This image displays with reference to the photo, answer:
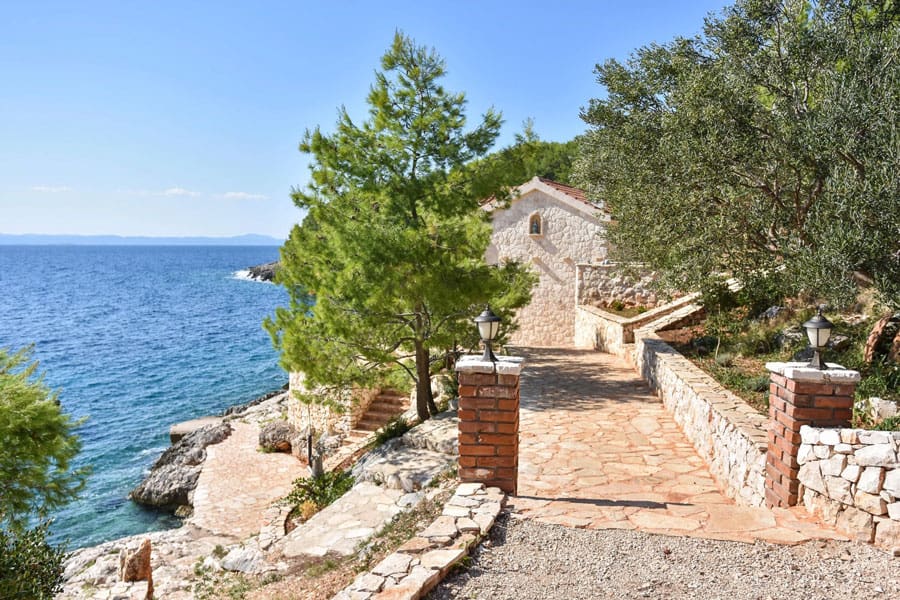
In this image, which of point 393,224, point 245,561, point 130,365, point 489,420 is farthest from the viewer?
point 130,365

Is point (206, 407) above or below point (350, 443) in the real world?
below

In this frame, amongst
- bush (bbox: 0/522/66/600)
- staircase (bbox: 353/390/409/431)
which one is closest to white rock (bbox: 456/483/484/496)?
bush (bbox: 0/522/66/600)

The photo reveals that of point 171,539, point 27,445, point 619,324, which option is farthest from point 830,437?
point 619,324

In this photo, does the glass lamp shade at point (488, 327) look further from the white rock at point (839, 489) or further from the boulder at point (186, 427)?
the boulder at point (186, 427)

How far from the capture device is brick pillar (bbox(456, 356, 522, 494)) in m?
5.66

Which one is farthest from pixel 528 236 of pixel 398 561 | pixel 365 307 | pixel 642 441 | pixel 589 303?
pixel 398 561

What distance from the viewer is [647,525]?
5344 millimetres

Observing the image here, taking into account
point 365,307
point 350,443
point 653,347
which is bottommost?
point 350,443

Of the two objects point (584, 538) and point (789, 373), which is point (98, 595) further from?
point (789, 373)

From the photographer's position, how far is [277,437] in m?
18.3

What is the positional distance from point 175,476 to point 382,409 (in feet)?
20.4

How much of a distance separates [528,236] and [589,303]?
3.19 m

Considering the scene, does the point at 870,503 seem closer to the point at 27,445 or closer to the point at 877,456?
the point at 877,456

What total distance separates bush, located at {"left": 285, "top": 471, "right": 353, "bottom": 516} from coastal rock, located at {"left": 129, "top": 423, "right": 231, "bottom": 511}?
6279 mm
